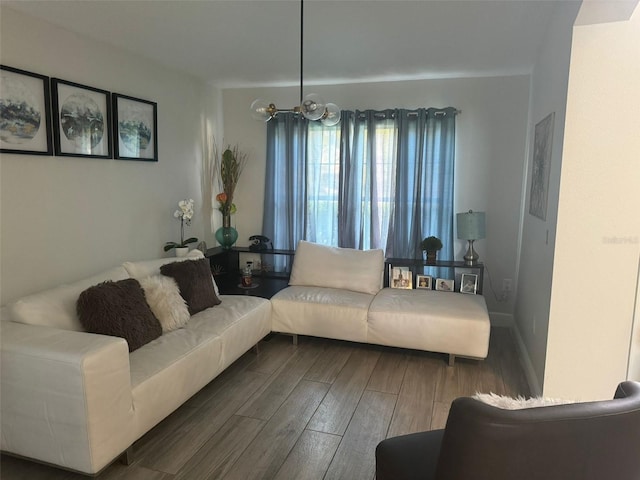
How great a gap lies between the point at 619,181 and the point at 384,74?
2.40 meters

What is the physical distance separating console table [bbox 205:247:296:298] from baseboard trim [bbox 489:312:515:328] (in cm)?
210

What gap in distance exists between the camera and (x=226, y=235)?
15.3 ft

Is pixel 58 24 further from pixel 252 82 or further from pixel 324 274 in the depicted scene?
pixel 324 274

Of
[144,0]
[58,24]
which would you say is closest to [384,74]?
[144,0]

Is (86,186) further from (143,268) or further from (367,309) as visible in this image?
(367,309)

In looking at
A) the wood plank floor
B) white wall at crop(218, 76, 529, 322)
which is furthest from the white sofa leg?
white wall at crop(218, 76, 529, 322)

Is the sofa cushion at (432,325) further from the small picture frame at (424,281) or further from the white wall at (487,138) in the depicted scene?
the white wall at (487,138)

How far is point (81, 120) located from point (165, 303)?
1430 millimetres

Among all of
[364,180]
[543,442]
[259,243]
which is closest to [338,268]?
[364,180]

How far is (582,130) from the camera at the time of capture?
2.41 meters

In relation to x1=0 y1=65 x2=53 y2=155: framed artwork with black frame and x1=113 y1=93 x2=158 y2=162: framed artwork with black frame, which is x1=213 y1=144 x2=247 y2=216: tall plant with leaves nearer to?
x1=113 y1=93 x2=158 y2=162: framed artwork with black frame

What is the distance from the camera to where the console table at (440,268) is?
13.4ft

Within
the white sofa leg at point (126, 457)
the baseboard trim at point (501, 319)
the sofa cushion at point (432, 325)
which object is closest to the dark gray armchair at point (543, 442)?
the white sofa leg at point (126, 457)

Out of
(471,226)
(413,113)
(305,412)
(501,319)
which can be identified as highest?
(413,113)
